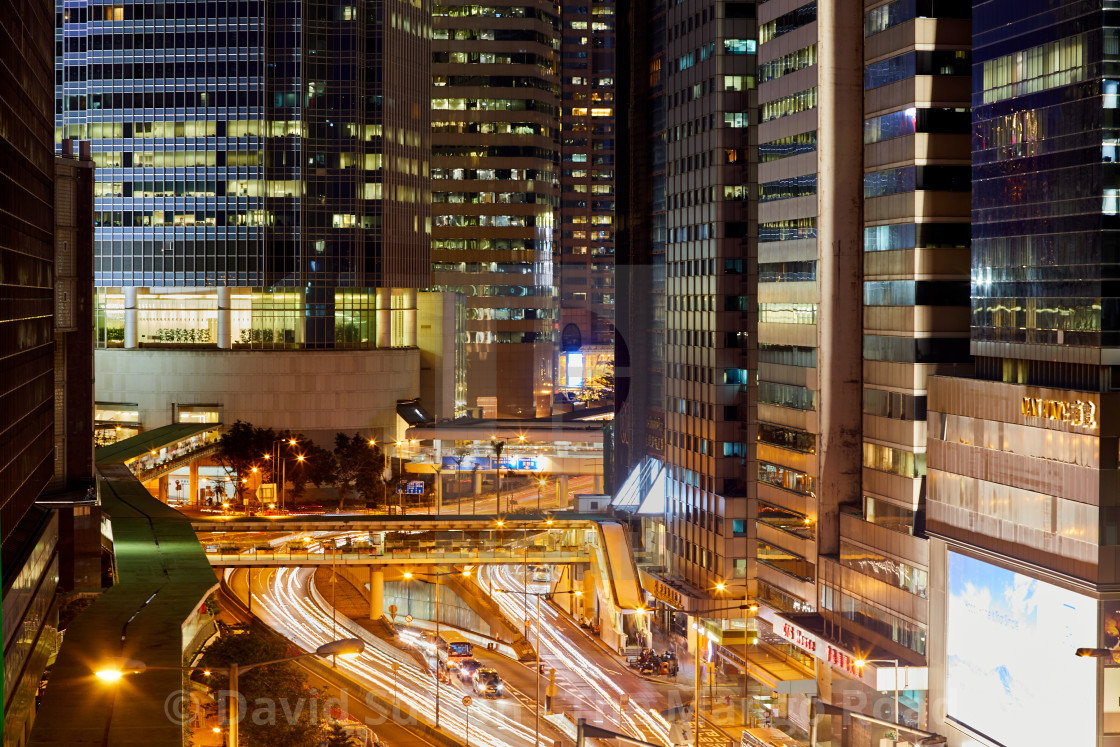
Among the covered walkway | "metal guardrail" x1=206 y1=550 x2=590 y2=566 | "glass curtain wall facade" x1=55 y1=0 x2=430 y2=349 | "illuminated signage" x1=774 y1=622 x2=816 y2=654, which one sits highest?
"glass curtain wall facade" x1=55 y1=0 x2=430 y2=349

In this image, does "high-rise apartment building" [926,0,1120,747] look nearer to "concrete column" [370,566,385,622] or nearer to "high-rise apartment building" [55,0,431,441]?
"concrete column" [370,566,385,622]

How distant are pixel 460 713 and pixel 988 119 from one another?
133 feet

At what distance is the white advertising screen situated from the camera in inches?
2088

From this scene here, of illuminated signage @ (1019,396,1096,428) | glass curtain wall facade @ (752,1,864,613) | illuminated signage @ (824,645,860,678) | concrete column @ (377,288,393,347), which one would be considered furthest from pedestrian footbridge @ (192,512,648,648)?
concrete column @ (377,288,393,347)

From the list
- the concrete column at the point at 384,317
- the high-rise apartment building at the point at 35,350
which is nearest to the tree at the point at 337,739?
the high-rise apartment building at the point at 35,350

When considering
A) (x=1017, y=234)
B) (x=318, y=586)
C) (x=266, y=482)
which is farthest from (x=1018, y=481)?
(x=266, y=482)

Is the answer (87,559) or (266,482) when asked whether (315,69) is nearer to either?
(266,482)

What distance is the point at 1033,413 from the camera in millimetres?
56531

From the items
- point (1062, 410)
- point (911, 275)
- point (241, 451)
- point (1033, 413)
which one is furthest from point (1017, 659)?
point (241, 451)

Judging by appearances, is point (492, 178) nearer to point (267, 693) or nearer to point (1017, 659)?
point (267, 693)

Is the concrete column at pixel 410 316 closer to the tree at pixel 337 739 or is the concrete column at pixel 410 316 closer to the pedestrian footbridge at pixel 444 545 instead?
the pedestrian footbridge at pixel 444 545

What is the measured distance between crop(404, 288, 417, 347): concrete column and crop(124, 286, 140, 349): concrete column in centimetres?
3053

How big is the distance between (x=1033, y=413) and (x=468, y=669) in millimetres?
37931

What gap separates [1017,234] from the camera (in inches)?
2307
